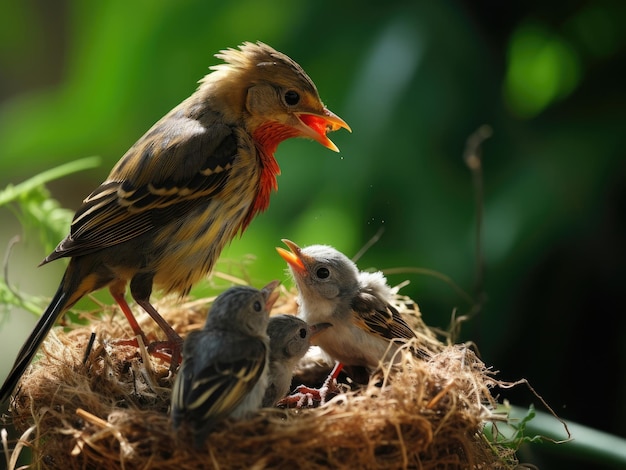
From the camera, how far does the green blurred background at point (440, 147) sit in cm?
373

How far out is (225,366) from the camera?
83.4 inches

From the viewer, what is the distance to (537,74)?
390 cm

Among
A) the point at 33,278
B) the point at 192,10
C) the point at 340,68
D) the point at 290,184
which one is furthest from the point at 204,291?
the point at 192,10

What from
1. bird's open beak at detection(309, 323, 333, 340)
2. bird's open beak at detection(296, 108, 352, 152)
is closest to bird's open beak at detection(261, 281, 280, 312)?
bird's open beak at detection(309, 323, 333, 340)

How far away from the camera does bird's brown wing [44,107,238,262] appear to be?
2.69 meters

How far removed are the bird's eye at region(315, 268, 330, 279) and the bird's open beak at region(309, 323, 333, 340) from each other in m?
0.17

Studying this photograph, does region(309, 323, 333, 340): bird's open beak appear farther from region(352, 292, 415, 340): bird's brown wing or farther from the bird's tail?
the bird's tail

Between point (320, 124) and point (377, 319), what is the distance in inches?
30.0

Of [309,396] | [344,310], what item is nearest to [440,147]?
[344,310]

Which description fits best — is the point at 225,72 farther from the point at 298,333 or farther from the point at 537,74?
the point at 537,74

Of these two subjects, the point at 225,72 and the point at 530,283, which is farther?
the point at 530,283

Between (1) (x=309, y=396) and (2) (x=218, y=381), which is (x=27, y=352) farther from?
(1) (x=309, y=396)

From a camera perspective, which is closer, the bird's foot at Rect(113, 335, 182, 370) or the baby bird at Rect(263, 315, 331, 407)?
the baby bird at Rect(263, 315, 331, 407)

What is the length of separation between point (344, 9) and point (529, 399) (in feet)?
7.66
